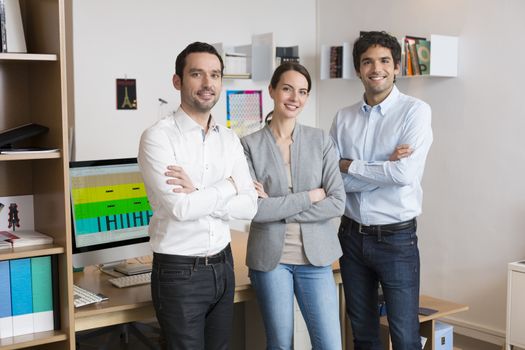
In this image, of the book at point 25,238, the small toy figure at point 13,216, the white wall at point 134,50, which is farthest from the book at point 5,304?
the white wall at point 134,50

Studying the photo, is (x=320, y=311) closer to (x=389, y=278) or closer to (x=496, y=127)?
(x=389, y=278)

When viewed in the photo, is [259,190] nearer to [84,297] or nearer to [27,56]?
[84,297]

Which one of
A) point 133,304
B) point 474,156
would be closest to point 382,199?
point 133,304

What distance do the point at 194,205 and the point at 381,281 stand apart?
0.97m

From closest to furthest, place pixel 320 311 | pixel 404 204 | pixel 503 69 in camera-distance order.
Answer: pixel 320 311 → pixel 404 204 → pixel 503 69

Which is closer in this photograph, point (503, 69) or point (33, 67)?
point (33, 67)

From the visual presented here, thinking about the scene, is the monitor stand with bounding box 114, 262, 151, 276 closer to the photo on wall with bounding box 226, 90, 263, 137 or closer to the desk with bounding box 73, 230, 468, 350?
the desk with bounding box 73, 230, 468, 350

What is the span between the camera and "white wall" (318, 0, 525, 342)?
14.3 feet

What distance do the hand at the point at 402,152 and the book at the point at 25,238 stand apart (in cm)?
141

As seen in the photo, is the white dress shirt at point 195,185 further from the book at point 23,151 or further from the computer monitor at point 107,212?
the computer monitor at point 107,212

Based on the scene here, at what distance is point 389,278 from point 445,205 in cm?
215

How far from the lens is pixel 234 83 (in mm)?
5652

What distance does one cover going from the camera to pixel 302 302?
272 cm

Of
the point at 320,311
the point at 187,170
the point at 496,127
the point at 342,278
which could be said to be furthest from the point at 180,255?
the point at 496,127
